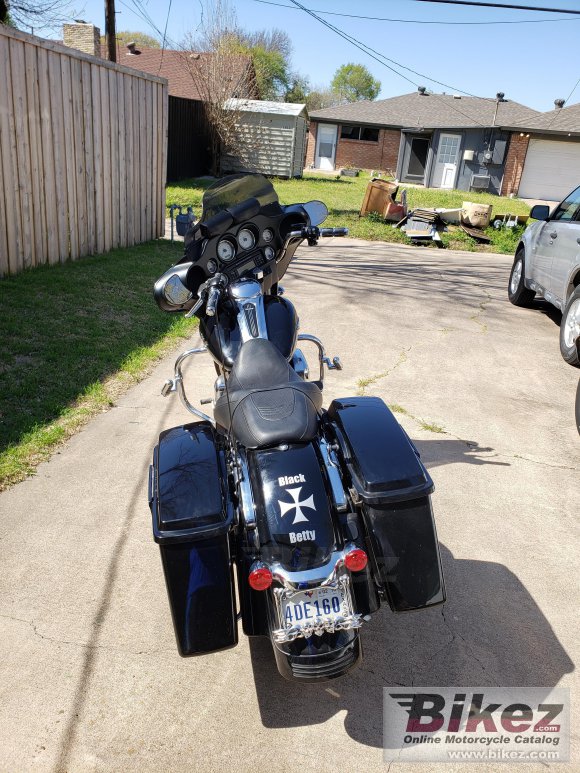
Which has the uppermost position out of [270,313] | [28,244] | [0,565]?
[270,313]

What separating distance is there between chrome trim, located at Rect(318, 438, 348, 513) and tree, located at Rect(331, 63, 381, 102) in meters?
85.4

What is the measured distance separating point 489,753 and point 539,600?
100cm

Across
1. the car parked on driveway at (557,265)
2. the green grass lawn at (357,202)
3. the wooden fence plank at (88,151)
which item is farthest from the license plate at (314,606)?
the green grass lawn at (357,202)

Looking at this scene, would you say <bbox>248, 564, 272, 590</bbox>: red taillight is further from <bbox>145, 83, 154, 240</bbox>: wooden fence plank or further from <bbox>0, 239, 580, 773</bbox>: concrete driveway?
<bbox>145, 83, 154, 240</bbox>: wooden fence plank

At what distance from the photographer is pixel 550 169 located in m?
27.9

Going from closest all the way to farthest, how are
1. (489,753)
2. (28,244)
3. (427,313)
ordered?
(489,753) < (28,244) < (427,313)

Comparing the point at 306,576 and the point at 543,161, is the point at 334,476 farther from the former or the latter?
the point at 543,161

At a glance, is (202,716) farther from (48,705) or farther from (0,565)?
(0,565)

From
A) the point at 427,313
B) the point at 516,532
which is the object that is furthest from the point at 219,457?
the point at 427,313

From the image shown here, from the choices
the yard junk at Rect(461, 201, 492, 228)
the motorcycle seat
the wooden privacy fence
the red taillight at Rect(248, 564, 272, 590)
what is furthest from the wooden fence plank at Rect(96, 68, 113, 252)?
the yard junk at Rect(461, 201, 492, 228)

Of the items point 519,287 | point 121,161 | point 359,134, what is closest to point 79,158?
point 121,161

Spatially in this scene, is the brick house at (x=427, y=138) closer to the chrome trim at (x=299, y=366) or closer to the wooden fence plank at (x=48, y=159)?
the wooden fence plank at (x=48, y=159)

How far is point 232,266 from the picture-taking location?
3.34m

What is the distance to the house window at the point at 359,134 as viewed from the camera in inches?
1341
